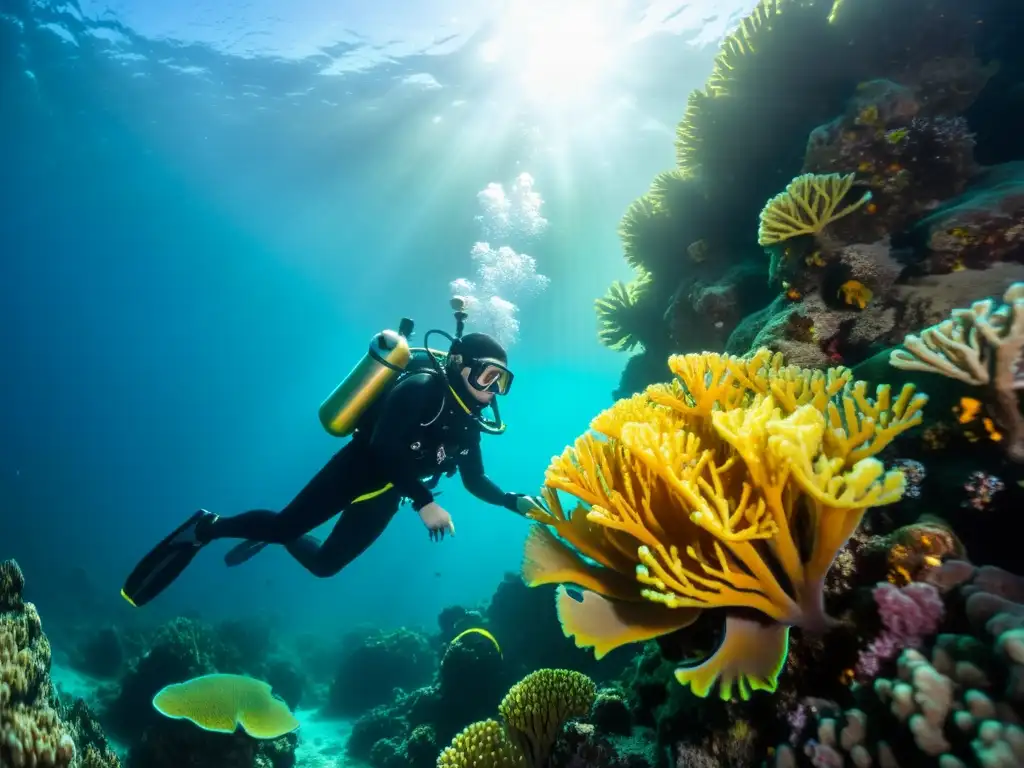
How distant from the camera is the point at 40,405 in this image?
7694 cm

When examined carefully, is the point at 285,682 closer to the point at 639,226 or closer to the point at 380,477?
the point at 380,477

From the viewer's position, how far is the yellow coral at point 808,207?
4.57 metres

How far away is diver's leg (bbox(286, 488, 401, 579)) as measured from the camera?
6.86 m

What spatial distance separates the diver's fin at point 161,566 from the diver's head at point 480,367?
426cm

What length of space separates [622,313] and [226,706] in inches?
333

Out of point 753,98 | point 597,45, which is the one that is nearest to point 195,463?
point 597,45

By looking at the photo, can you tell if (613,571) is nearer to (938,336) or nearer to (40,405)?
(938,336)

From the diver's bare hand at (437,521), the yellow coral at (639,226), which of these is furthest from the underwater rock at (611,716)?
the yellow coral at (639,226)

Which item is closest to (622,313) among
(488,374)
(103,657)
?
(488,374)

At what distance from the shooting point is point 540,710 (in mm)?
3332

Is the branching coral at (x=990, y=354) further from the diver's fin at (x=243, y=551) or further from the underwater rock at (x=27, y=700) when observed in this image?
the diver's fin at (x=243, y=551)

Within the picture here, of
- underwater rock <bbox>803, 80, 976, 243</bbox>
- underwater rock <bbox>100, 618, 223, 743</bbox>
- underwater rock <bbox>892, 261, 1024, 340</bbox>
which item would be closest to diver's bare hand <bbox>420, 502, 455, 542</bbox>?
underwater rock <bbox>892, 261, 1024, 340</bbox>

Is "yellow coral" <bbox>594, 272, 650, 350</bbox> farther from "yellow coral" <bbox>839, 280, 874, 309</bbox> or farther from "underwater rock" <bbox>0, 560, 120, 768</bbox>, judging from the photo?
"underwater rock" <bbox>0, 560, 120, 768</bbox>

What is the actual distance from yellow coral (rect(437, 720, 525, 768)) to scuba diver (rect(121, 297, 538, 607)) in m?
2.10
